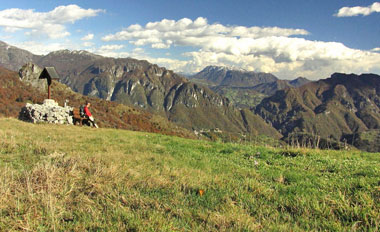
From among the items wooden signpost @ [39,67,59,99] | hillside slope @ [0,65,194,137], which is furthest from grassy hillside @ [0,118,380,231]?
hillside slope @ [0,65,194,137]

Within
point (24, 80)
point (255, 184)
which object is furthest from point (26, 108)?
point (24, 80)

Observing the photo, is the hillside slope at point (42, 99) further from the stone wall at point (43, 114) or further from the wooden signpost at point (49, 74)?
the stone wall at point (43, 114)

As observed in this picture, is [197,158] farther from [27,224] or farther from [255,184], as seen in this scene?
[27,224]

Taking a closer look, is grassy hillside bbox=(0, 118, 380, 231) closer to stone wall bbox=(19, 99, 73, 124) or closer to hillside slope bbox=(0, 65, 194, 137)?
stone wall bbox=(19, 99, 73, 124)

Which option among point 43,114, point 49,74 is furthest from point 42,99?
point 43,114

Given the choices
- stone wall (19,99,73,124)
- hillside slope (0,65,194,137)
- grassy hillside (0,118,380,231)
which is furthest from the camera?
hillside slope (0,65,194,137)

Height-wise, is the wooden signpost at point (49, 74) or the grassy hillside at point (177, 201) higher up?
A: the wooden signpost at point (49, 74)

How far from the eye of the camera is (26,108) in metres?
26.5

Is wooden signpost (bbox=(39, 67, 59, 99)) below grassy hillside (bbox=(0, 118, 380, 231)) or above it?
above

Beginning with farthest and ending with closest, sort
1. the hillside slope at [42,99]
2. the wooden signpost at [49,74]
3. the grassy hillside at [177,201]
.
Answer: the hillside slope at [42,99] → the wooden signpost at [49,74] → the grassy hillside at [177,201]

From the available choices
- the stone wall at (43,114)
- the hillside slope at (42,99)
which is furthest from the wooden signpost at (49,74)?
the hillside slope at (42,99)

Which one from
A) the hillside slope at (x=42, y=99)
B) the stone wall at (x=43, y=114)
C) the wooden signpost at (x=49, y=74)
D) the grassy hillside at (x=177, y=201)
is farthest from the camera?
the hillside slope at (x=42, y=99)

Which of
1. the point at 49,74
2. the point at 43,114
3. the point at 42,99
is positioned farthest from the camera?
the point at 42,99

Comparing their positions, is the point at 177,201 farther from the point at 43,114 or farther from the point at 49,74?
the point at 49,74
